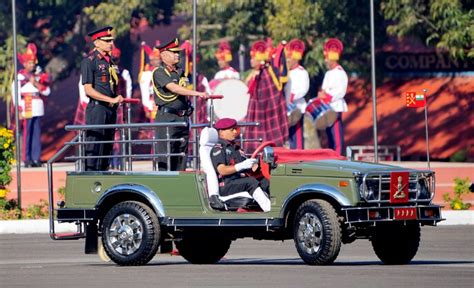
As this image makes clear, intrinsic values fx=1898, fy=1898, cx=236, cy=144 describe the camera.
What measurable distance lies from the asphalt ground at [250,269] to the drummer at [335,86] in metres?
13.6

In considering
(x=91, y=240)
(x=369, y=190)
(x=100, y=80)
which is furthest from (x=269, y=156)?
(x=100, y=80)

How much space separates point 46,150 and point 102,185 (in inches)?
1031

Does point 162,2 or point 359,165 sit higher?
point 162,2

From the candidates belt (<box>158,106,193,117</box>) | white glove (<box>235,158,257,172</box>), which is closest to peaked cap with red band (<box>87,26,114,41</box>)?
belt (<box>158,106,193,117</box>)

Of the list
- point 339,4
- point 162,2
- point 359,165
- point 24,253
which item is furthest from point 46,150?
point 359,165

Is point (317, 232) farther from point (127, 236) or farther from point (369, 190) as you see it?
point (127, 236)

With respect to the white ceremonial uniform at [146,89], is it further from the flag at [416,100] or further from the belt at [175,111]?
the belt at [175,111]

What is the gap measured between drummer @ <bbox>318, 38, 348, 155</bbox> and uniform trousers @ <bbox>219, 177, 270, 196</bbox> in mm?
17309

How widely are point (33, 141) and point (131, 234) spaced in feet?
64.9

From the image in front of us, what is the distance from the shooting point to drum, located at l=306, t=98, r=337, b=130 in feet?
120

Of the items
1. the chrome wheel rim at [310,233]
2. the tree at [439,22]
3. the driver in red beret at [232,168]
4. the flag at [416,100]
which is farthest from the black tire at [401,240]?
the tree at [439,22]

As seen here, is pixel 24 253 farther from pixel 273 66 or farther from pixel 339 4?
pixel 339 4

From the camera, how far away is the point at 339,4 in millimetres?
39406

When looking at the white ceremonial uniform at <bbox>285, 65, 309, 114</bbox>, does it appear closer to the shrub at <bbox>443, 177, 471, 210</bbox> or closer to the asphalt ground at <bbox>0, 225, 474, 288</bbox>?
the shrub at <bbox>443, 177, 471, 210</bbox>
